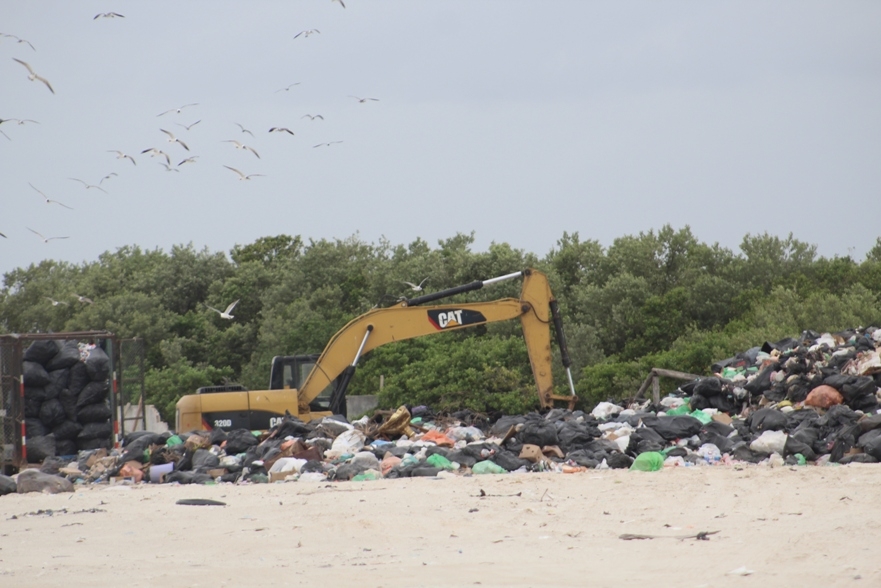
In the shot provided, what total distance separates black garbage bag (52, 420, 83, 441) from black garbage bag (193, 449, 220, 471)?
246 cm

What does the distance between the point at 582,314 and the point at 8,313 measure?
73.0ft

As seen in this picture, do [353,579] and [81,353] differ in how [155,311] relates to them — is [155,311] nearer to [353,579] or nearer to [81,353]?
[81,353]

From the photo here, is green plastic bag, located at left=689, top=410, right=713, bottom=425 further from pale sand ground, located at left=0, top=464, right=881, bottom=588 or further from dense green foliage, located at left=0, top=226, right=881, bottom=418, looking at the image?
dense green foliage, located at left=0, top=226, right=881, bottom=418

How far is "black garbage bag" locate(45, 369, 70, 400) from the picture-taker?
1251 centimetres

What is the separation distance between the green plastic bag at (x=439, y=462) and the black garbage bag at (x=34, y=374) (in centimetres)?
524

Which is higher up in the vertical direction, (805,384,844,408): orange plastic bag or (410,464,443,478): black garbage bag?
(805,384,844,408): orange plastic bag

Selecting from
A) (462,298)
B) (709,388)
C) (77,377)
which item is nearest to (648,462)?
(709,388)

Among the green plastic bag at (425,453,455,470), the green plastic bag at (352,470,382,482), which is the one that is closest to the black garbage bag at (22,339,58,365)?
the green plastic bag at (352,470,382,482)

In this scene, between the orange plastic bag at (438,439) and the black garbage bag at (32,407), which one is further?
the black garbage bag at (32,407)

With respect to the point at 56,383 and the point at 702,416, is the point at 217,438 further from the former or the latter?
the point at 702,416

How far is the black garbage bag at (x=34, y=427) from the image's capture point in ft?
40.2

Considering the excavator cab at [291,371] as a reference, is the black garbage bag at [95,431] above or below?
below

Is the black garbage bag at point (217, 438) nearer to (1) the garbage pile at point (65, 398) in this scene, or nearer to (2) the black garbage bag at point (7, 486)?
(1) the garbage pile at point (65, 398)

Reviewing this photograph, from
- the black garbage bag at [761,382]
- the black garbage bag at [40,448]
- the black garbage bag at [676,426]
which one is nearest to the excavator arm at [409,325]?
the black garbage bag at [761,382]
